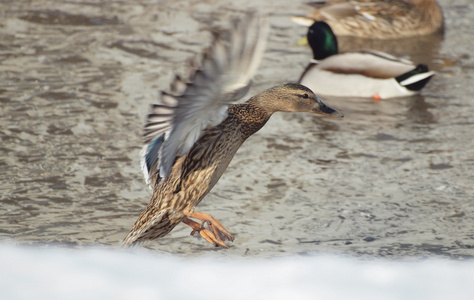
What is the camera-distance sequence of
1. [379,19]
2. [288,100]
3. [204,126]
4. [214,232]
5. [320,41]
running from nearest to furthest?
[204,126] < [214,232] < [288,100] < [320,41] < [379,19]

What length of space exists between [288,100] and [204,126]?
2.47 ft

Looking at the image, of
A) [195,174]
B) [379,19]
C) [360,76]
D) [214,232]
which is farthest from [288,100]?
[379,19]

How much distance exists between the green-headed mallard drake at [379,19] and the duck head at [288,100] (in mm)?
5715

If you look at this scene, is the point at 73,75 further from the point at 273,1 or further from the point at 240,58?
the point at 240,58

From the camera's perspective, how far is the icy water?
546 centimetres

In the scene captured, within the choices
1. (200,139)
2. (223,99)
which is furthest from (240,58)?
(200,139)

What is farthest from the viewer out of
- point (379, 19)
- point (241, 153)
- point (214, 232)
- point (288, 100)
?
point (379, 19)

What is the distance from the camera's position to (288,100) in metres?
4.89

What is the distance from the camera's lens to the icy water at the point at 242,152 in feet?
17.9

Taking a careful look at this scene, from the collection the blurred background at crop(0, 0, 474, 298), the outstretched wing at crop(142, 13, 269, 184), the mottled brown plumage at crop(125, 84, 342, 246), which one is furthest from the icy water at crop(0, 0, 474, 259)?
the outstretched wing at crop(142, 13, 269, 184)

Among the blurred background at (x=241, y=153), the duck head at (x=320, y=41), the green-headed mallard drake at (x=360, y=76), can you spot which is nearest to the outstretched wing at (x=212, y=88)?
the blurred background at (x=241, y=153)

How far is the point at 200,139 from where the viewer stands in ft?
15.3

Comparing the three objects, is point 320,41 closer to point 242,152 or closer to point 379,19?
point 379,19

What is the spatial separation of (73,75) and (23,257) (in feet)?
12.5
